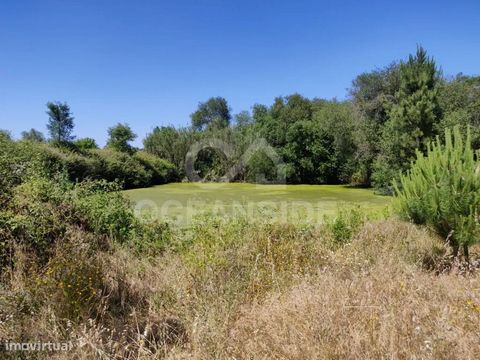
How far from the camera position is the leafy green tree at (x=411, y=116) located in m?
13.1

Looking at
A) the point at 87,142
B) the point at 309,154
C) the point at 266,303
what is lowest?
the point at 266,303

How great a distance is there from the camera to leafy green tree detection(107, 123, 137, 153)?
21188 millimetres

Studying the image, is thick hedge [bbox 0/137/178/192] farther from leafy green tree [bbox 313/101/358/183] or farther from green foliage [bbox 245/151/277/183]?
leafy green tree [bbox 313/101/358/183]

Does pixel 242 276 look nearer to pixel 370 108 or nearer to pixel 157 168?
pixel 370 108

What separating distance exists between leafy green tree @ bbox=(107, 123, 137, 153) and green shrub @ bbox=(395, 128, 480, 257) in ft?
62.8

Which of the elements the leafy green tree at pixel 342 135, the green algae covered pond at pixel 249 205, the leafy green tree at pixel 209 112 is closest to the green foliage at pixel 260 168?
the leafy green tree at pixel 342 135

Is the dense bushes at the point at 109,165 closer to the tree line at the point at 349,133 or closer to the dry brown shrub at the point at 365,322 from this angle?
the tree line at the point at 349,133

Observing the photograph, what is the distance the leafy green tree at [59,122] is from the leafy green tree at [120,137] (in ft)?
10.5

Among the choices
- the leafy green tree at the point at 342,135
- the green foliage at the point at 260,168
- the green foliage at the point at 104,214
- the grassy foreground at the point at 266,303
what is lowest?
the grassy foreground at the point at 266,303

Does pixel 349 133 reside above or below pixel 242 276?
above

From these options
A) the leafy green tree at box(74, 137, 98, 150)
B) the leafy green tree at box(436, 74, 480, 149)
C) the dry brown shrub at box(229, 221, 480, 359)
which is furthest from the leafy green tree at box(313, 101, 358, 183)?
the dry brown shrub at box(229, 221, 480, 359)

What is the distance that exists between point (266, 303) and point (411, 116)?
495 inches

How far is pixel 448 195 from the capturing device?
4.00 meters

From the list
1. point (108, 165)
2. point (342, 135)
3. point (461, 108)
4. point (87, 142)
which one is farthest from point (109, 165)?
point (461, 108)
